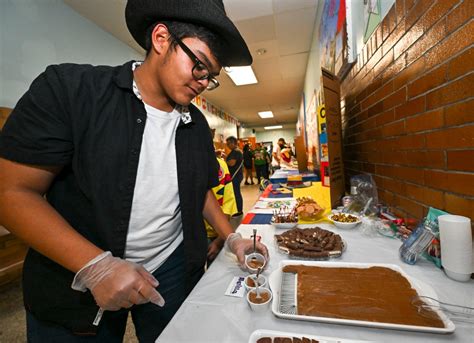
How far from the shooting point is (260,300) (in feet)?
2.02

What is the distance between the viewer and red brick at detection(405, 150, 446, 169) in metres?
0.82

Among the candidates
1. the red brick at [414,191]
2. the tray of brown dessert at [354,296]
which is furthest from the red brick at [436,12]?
the tray of brown dessert at [354,296]

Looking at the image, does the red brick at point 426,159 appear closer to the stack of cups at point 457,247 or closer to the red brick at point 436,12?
the stack of cups at point 457,247

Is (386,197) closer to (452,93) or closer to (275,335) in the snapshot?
(452,93)

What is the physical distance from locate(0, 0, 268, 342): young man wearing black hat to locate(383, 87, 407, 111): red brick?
0.79m

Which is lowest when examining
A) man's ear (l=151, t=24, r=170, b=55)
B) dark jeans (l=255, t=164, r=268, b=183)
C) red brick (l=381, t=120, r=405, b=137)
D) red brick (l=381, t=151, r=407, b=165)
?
dark jeans (l=255, t=164, r=268, b=183)

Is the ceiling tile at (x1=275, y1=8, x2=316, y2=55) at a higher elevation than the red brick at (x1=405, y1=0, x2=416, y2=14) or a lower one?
higher

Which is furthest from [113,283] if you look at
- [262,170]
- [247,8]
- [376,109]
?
[262,170]

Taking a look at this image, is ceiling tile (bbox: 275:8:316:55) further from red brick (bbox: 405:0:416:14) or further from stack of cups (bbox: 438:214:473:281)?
stack of cups (bbox: 438:214:473:281)

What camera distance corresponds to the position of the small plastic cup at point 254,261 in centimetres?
78

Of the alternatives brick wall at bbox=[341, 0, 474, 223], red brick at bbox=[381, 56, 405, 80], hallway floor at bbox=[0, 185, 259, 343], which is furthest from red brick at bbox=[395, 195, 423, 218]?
hallway floor at bbox=[0, 185, 259, 343]

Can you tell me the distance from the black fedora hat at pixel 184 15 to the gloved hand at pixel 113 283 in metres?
0.80

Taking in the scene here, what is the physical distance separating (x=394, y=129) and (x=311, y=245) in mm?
798

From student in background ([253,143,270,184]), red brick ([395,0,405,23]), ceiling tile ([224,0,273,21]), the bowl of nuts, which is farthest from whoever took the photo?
student in background ([253,143,270,184])
